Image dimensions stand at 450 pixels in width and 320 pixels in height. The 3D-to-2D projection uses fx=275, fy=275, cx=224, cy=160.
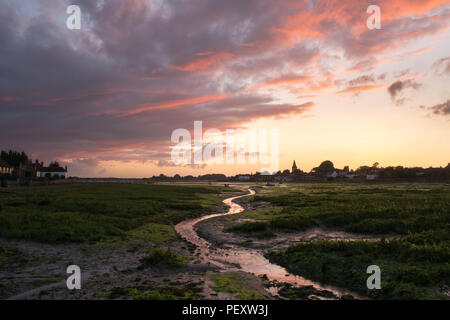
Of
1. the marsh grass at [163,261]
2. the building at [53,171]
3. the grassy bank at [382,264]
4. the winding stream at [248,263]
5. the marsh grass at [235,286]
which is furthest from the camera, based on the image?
the building at [53,171]

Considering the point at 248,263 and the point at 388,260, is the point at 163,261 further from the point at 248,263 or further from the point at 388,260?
the point at 388,260

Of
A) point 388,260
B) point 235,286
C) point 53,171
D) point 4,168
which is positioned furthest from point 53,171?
point 388,260

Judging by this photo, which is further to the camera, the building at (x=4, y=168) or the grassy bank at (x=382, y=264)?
the building at (x=4, y=168)

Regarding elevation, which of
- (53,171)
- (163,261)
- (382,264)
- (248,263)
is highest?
(53,171)

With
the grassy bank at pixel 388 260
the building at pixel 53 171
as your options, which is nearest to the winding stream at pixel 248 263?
the grassy bank at pixel 388 260

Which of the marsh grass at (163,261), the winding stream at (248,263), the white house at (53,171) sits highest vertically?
the white house at (53,171)

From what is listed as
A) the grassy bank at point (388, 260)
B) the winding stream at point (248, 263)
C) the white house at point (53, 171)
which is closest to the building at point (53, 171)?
the white house at point (53, 171)

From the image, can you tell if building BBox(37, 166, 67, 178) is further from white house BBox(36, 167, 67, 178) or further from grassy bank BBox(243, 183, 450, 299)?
grassy bank BBox(243, 183, 450, 299)

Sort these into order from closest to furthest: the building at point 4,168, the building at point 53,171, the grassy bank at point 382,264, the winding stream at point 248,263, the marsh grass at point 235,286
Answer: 1. the marsh grass at point 235,286
2. the grassy bank at point 382,264
3. the winding stream at point 248,263
4. the building at point 4,168
5. the building at point 53,171

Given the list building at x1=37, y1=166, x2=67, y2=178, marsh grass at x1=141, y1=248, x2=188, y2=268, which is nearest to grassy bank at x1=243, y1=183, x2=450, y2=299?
marsh grass at x1=141, y1=248, x2=188, y2=268

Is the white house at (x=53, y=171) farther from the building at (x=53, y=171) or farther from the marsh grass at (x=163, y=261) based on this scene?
the marsh grass at (x=163, y=261)

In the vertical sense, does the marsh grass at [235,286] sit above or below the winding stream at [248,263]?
above
